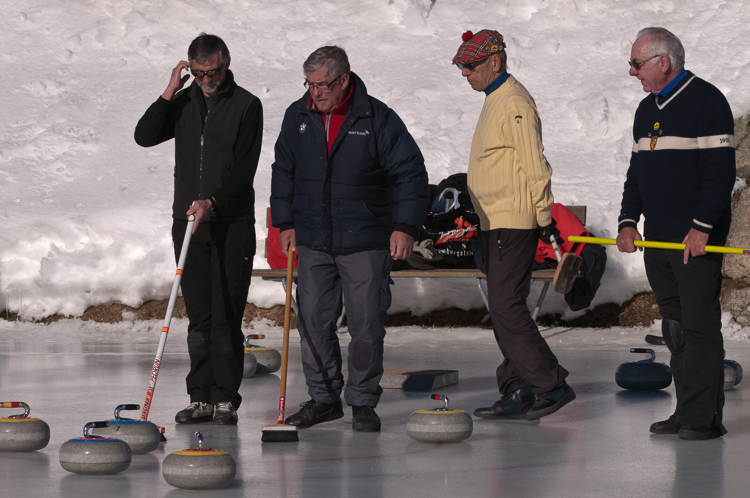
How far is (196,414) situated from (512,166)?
6.22 ft

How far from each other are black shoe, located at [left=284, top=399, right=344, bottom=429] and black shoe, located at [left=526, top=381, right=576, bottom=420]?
3.00ft

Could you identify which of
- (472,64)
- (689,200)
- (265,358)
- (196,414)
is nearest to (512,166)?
(472,64)

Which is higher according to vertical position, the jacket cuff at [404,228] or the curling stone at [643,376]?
the jacket cuff at [404,228]

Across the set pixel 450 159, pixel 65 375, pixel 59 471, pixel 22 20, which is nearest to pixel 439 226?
pixel 450 159

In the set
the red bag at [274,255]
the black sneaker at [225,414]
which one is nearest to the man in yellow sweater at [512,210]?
the black sneaker at [225,414]

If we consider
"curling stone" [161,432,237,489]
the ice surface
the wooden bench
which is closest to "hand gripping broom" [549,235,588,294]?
the ice surface

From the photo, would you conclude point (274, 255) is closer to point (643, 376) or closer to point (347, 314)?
point (643, 376)

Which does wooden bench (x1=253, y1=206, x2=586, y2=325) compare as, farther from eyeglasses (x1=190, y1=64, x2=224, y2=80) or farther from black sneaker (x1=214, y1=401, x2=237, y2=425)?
eyeglasses (x1=190, y1=64, x2=224, y2=80)

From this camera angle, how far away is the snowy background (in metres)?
10.8

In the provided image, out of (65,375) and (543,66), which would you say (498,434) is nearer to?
(65,375)

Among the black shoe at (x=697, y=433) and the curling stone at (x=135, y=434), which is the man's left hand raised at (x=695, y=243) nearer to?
the black shoe at (x=697, y=433)

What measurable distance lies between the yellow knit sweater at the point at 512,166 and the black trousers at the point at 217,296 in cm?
117

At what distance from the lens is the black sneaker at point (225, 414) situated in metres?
4.84

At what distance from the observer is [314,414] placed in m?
4.79
